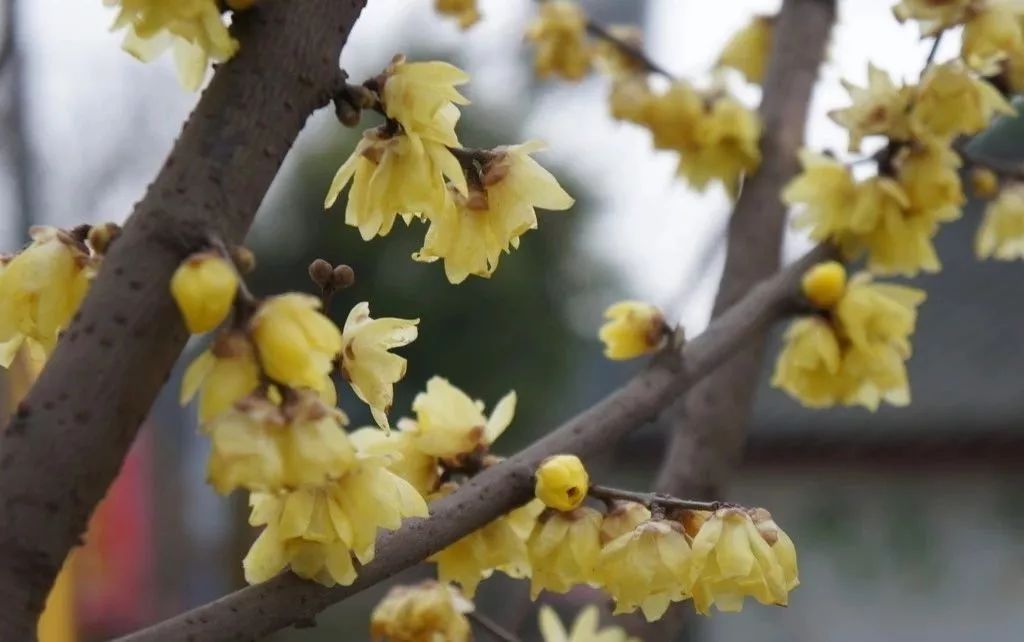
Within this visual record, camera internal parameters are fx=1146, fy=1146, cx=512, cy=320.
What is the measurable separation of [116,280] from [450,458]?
355 mm

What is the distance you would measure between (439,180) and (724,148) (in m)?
0.83

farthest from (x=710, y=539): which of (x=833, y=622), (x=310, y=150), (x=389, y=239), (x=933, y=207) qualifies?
(x=310, y=150)

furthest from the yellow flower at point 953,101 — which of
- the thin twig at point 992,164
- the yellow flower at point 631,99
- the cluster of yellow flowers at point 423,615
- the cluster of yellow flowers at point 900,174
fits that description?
→ the cluster of yellow flowers at point 423,615

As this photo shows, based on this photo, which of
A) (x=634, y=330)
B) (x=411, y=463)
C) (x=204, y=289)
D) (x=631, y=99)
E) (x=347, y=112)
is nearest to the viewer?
(x=204, y=289)

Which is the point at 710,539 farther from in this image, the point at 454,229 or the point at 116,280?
the point at 116,280

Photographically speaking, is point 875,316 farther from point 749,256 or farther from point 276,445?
point 276,445

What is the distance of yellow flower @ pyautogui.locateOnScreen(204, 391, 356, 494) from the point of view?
45cm

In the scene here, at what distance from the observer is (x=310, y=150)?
24.7 ft

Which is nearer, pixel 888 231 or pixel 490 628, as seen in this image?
pixel 490 628

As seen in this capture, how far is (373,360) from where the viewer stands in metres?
0.62

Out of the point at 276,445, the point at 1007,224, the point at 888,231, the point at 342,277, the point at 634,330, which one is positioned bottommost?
the point at 276,445

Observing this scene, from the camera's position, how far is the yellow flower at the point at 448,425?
0.78 m

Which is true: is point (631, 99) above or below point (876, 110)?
above

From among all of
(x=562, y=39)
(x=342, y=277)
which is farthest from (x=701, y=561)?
(x=562, y=39)
